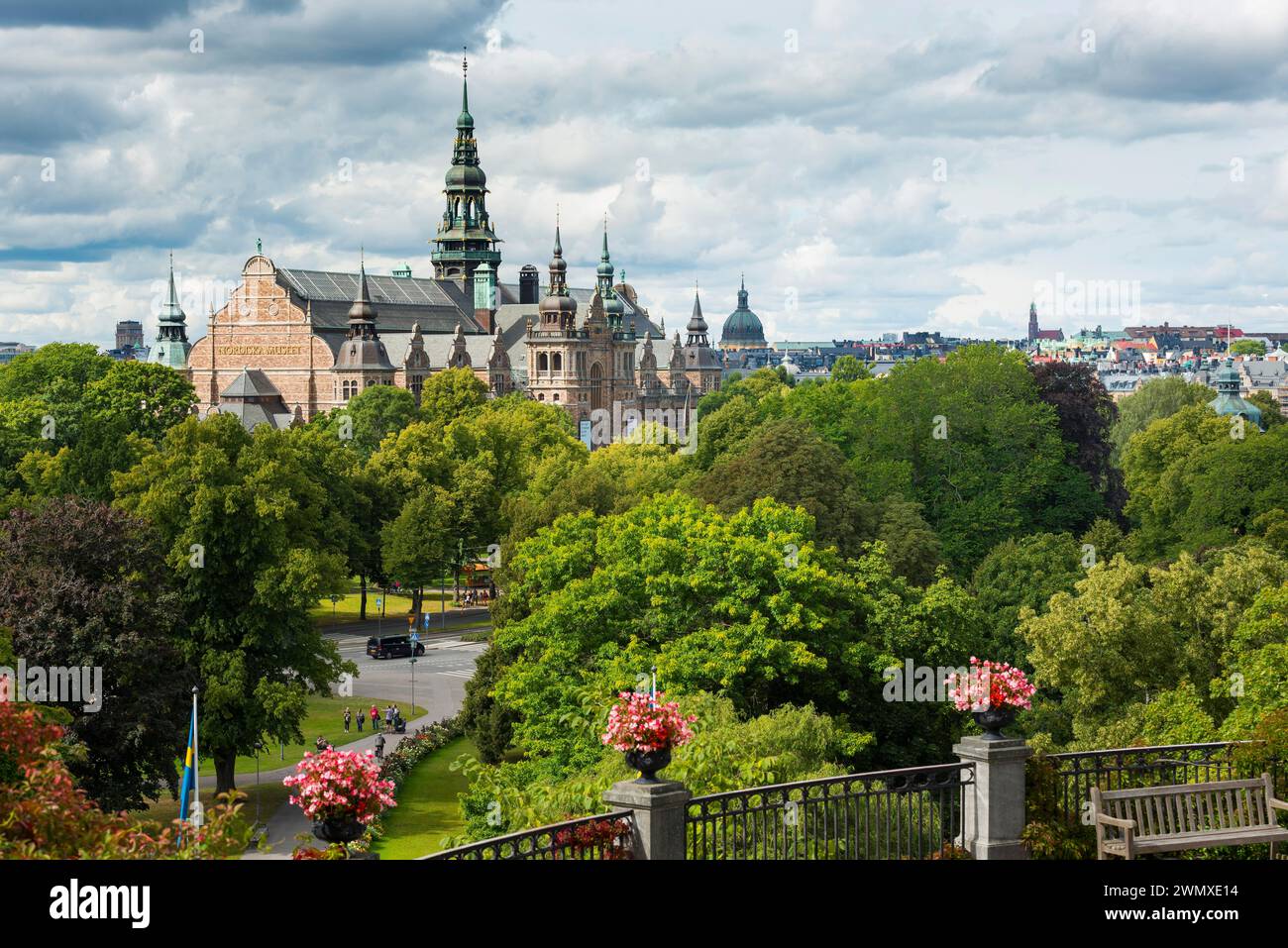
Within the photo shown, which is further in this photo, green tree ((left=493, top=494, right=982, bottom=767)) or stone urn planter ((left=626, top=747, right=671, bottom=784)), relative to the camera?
green tree ((left=493, top=494, right=982, bottom=767))

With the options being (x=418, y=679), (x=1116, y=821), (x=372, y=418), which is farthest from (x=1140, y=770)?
(x=372, y=418)

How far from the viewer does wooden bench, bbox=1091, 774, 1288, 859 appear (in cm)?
1520

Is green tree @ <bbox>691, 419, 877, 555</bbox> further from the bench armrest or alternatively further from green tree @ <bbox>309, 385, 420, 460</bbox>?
green tree @ <bbox>309, 385, 420, 460</bbox>

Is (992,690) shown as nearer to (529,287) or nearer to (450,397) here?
(450,397)

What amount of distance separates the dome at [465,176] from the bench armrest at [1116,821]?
15105 centimetres

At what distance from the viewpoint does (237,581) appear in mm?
41438

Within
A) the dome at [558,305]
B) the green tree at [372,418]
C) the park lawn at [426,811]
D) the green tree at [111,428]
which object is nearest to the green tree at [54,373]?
the green tree at [111,428]

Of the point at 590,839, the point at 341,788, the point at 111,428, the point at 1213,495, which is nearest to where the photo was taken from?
the point at 341,788

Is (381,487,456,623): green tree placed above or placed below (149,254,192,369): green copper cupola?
below

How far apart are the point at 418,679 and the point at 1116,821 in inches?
1755

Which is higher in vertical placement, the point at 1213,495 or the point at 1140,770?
the point at 1213,495

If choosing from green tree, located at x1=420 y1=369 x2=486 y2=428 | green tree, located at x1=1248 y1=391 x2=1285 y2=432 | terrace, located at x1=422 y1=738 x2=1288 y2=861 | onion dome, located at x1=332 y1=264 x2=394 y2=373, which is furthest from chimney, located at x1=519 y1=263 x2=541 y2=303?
terrace, located at x1=422 y1=738 x2=1288 y2=861

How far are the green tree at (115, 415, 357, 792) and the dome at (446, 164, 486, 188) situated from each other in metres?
121

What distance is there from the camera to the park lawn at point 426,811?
36.8 meters
